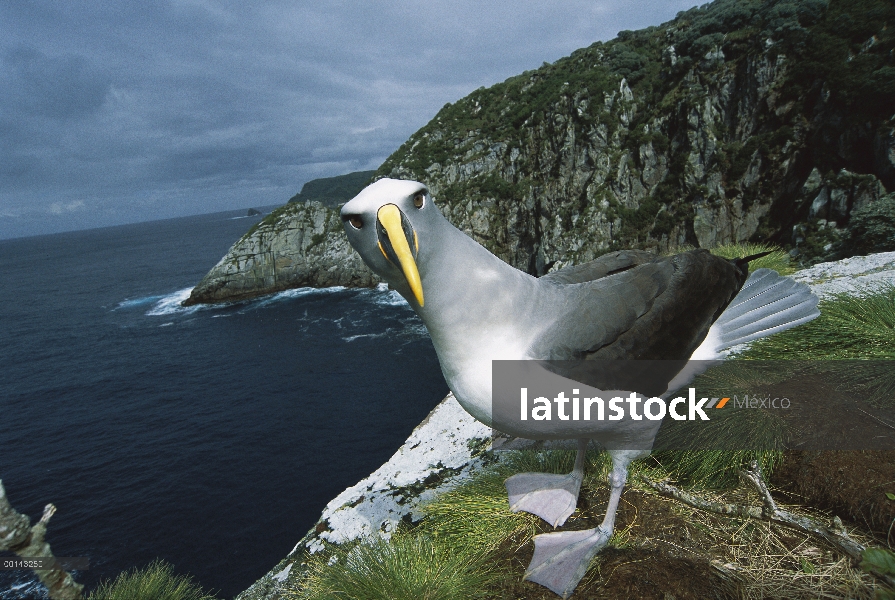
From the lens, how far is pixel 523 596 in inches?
130

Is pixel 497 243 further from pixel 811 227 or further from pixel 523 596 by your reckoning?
pixel 523 596

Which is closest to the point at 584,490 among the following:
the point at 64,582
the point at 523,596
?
the point at 523,596

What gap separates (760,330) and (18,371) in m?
60.9

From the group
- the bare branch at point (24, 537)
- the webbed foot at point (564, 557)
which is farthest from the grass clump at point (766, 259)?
the bare branch at point (24, 537)

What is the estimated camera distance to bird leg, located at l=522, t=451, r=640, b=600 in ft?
10.7

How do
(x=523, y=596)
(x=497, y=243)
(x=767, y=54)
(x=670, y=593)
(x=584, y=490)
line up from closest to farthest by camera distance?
(x=670, y=593) < (x=523, y=596) < (x=584, y=490) < (x=767, y=54) < (x=497, y=243)

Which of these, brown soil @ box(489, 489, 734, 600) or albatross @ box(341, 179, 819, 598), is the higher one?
albatross @ box(341, 179, 819, 598)

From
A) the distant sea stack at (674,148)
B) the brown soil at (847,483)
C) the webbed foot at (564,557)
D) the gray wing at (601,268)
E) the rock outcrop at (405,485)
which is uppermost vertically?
the distant sea stack at (674,148)

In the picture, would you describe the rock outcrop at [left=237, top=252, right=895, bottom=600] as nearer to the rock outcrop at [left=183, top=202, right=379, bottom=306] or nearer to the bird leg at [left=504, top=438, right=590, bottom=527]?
the bird leg at [left=504, top=438, right=590, bottom=527]

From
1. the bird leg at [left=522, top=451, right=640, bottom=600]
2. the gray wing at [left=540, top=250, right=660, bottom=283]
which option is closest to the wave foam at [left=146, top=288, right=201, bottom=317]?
the gray wing at [left=540, top=250, right=660, bottom=283]

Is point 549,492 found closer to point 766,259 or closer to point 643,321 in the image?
point 643,321

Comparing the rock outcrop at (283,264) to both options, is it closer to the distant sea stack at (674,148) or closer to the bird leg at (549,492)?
the distant sea stack at (674,148)

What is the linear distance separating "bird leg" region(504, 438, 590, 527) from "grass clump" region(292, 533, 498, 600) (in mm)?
662

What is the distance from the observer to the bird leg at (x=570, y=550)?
3264mm
